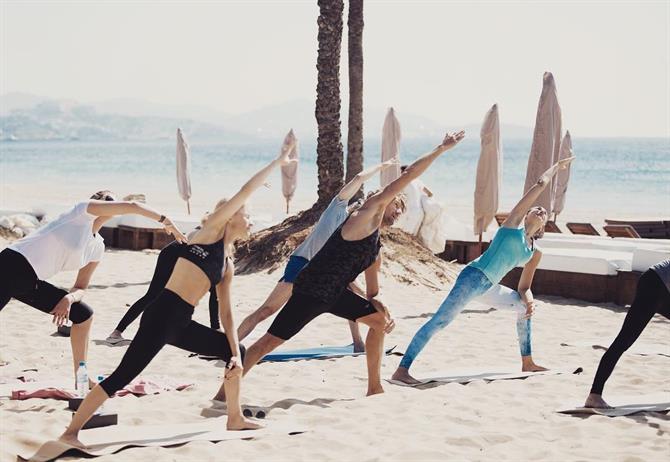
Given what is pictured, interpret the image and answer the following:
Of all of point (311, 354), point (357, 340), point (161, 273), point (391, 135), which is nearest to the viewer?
point (161, 273)

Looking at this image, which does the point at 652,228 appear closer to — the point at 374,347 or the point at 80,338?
the point at 374,347

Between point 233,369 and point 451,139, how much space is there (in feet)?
6.59

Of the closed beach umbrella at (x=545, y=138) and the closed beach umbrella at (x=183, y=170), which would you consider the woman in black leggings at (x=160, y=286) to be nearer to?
the closed beach umbrella at (x=545, y=138)

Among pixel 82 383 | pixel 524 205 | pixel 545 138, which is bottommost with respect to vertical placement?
pixel 82 383

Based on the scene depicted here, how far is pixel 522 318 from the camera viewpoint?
7445mm

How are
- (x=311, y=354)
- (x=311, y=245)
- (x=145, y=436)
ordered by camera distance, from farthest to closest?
(x=311, y=354), (x=311, y=245), (x=145, y=436)

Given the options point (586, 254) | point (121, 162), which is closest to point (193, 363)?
point (586, 254)

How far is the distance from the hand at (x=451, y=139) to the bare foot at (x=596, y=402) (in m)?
1.91

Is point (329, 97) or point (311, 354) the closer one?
point (311, 354)

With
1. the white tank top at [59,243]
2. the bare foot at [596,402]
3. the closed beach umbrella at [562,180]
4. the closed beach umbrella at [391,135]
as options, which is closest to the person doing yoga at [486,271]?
the bare foot at [596,402]

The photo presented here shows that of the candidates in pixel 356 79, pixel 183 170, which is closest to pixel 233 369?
pixel 356 79

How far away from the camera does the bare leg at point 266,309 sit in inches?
282

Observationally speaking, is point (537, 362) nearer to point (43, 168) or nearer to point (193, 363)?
point (193, 363)

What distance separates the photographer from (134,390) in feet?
21.0
